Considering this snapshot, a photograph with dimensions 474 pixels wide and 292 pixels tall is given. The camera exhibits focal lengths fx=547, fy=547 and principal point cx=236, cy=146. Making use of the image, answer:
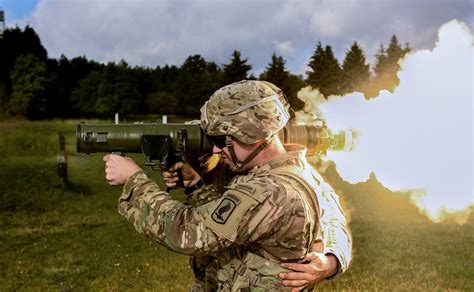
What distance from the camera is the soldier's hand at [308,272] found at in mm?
3123

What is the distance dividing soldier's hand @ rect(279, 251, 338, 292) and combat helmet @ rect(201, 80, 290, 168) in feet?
2.25

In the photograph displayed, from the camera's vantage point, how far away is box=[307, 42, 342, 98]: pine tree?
142 ft

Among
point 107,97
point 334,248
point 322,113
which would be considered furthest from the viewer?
point 107,97

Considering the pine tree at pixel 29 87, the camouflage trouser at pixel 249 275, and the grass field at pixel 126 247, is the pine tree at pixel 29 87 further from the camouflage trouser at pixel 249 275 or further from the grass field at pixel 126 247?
the camouflage trouser at pixel 249 275

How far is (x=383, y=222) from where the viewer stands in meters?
14.4

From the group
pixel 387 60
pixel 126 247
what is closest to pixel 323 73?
pixel 387 60

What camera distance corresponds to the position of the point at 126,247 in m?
11.7

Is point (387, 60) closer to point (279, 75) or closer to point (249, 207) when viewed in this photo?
point (279, 75)

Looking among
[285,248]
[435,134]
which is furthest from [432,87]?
[285,248]

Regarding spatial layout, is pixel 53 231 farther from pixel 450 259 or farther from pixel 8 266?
pixel 450 259

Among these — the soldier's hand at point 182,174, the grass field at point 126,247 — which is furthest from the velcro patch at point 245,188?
the grass field at point 126,247

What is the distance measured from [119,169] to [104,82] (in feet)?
256

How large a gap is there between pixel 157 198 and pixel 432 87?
17.1ft

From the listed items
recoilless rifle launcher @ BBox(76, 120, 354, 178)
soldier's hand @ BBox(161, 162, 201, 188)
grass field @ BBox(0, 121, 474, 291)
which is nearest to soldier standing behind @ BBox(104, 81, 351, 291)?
recoilless rifle launcher @ BBox(76, 120, 354, 178)
